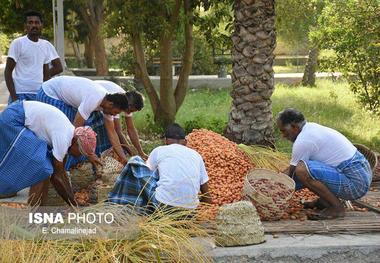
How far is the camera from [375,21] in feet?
35.8

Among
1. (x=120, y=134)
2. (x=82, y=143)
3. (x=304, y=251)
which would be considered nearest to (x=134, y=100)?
(x=120, y=134)

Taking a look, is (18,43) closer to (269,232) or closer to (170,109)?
(269,232)

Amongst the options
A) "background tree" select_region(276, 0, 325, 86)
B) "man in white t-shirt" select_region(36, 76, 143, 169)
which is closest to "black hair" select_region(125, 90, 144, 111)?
"man in white t-shirt" select_region(36, 76, 143, 169)

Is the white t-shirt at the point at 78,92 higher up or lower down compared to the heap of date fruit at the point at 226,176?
higher up

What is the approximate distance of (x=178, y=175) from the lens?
17.9ft

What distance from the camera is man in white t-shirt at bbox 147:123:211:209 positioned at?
5.41 meters

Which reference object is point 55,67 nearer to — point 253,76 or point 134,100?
point 134,100

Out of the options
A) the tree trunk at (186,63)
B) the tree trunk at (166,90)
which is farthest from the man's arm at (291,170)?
the tree trunk at (186,63)

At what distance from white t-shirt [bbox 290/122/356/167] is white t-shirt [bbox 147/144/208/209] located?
3.09 ft

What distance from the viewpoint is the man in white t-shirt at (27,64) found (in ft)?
23.8

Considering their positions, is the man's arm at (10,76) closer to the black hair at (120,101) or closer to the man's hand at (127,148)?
the man's hand at (127,148)

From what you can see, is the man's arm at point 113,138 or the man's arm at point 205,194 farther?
the man's arm at point 113,138

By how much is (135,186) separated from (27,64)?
255 cm

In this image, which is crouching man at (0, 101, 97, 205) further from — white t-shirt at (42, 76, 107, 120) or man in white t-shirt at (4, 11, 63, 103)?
man in white t-shirt at (4, 11, 63, 103)
